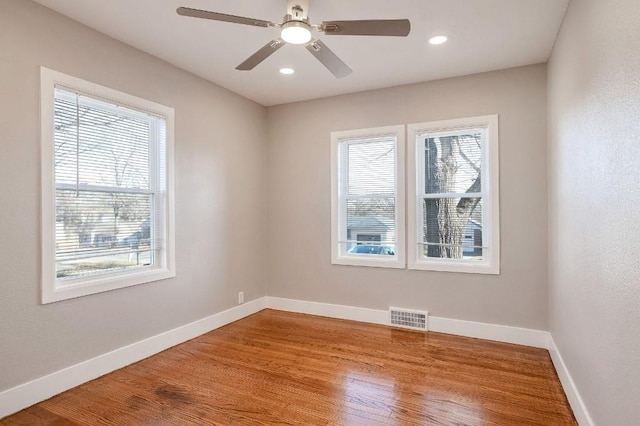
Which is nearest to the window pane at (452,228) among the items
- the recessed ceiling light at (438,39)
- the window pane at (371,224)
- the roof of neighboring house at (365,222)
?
the window pane at (371,224)

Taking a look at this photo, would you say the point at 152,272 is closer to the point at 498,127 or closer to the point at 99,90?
the point at 99,90

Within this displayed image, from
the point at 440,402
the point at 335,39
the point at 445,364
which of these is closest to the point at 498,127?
the point at 335,39

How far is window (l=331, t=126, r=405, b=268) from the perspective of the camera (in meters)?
4.09

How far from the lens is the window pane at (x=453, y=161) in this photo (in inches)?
149

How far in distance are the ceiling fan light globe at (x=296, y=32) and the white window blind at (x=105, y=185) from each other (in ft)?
5.67

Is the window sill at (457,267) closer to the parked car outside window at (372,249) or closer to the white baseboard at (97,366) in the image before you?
the parked car outside window at (372,249)

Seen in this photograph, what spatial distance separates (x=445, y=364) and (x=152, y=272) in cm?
275

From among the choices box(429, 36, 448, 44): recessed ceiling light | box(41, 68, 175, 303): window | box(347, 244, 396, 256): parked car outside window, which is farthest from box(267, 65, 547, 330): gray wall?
box(41, 68, 175, 303): window

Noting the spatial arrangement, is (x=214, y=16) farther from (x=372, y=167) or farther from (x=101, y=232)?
(x=372, y=167)

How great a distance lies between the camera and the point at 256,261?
4.69 metres

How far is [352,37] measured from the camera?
2.92 metres

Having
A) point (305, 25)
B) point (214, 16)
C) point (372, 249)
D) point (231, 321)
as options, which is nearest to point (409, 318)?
point (372, 249)

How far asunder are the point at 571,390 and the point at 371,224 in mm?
2446

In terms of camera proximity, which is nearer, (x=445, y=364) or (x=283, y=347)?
(x=445, y=364)
